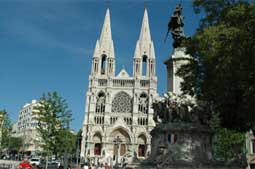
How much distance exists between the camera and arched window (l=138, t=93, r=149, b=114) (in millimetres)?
89750

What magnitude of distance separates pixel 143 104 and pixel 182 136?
7342 cm

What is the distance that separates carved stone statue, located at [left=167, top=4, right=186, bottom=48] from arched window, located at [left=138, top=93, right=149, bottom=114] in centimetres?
6953

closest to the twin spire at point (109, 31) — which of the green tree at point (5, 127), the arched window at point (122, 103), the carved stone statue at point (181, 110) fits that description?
the arched window at point (122, 103)

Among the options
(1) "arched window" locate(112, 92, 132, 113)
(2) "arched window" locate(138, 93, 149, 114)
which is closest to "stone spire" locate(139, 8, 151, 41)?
(2) "arched window" locate(138, 93, 149, 114)

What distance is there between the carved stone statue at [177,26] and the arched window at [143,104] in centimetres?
6953

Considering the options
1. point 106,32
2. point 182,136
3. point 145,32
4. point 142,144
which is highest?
point 145,32

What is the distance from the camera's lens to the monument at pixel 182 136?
54.4ft

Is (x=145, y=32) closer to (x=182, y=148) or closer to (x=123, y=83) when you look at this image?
(x=123, y=83)

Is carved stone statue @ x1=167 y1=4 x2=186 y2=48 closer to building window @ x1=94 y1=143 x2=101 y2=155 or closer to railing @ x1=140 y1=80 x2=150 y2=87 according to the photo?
railing @ x1=140 y1=80 x2=150 y2=87

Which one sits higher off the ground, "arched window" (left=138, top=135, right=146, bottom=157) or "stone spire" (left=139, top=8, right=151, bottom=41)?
"stone spire" (left=139, top=8, right=151, bottom=41)

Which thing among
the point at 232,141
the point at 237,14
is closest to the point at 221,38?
the point at 237,14

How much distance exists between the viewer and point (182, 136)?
56.6 feet

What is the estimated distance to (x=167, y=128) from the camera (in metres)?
17.4

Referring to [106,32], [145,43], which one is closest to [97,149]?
[145,43]
